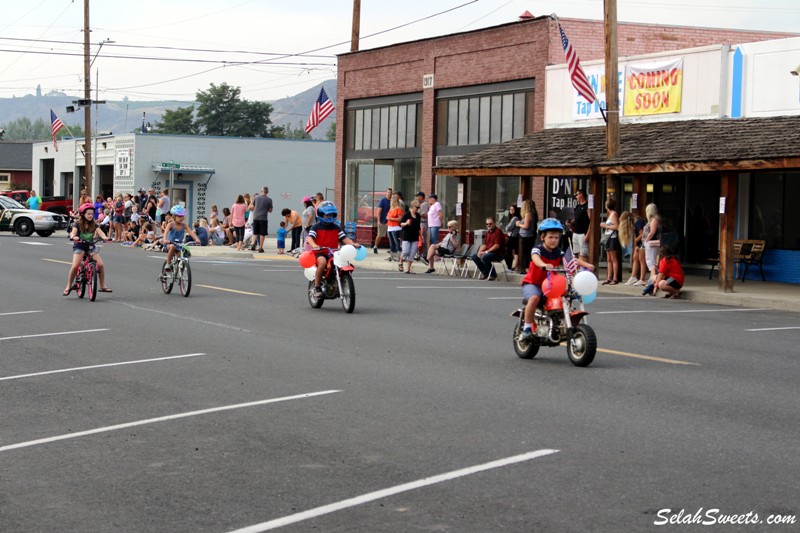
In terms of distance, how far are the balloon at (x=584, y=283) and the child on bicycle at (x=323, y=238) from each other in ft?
21.7

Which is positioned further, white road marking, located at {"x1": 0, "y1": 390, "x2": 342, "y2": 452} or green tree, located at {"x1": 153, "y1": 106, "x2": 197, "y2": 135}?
green tree, located at {"x1": 153, "y1": 106, "x2": 197, "y2": 135}

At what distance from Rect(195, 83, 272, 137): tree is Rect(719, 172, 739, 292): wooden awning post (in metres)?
127

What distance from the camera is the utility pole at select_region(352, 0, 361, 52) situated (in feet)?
136

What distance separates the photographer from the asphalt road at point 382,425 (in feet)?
21.6

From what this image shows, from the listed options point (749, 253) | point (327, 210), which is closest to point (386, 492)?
point (327, 210)

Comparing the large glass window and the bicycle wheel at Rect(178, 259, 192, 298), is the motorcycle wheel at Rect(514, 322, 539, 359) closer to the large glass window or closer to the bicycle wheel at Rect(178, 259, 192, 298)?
the bicycle wheel at Rect(178, 259, 192, 298)

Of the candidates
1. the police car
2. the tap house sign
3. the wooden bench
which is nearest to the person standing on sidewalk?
the tap house sign

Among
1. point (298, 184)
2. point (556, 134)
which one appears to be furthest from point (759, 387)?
point (298, 184)

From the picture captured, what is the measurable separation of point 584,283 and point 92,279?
10.5 metres

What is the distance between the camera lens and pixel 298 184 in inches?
2522

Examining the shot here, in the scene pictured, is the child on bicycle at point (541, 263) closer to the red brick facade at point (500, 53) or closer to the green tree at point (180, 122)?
the red brick facade at point (500, 53)

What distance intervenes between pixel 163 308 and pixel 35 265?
38.1ft

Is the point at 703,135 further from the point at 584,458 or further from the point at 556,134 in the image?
the point at 584,458

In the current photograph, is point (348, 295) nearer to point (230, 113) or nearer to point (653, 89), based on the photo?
point (653, 89)
